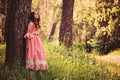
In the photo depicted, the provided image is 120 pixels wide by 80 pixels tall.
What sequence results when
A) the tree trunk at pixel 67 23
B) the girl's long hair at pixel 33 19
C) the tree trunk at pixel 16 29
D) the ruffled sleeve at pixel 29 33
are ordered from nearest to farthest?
the tree trunk at pixel 16 29 → the ruffled sleeve at pixel 29 33 → the girl's long hair at pixel 33 19 → the tree trunk at pixel 67 23

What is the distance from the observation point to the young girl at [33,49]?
8453mm

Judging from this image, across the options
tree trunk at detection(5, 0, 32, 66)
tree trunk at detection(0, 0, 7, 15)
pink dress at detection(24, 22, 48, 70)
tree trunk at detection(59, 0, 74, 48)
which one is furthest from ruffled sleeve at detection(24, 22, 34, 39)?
tree trunk at detection(0, 0, 7, 15)

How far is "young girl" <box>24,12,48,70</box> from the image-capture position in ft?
27.7

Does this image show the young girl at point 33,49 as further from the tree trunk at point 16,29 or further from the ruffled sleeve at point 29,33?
the tree trunk at point 16,29

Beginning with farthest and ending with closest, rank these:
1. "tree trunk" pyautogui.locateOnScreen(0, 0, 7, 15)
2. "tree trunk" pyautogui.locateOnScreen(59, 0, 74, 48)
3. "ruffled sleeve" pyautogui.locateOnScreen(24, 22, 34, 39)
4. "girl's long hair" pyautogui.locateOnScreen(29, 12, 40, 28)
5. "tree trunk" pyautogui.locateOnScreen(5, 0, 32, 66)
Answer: "tree trunk" pyautogui.locateOnScreen(0, 0, 7, 15), "tree trunk" pyautogui.locateOnScreen(59, 0, 74, 48), "girl's long hair" pyautogui.locateOnScreen(29, 12, 40, 28), "ruffled sleeve" pyautogui.locateOnScreen(24, 22, 34, 39), "tree trunk" pyautogui.locateOnScreen(5, 0, 32, 66)

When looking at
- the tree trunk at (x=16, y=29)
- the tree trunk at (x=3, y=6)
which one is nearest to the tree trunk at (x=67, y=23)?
the tree trunk at (x=16, y=29)

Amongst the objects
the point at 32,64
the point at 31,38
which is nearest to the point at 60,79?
the point at 32,64

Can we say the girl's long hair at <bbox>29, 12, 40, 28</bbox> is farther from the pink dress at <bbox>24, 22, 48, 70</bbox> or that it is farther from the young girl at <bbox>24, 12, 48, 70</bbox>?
the pink dress at <bbox>24, 22, 48, 70</bbox>

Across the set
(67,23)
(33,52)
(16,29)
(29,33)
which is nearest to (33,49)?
(33,52)

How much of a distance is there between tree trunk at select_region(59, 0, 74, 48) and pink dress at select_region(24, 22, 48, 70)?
5224mm

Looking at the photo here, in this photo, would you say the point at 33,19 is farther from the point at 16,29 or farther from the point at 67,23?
the point at 67,23

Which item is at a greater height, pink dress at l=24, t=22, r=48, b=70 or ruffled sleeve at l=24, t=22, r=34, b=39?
ruffled sleeve at l=24, t=22, r=34, b=39

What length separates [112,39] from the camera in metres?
23.4

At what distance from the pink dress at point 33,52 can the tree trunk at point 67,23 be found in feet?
17.1
